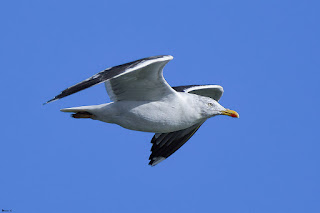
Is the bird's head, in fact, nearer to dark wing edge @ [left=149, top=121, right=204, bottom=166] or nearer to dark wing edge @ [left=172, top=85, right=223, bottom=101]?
dark wing edge @ [left=172, top=85, right=223, bottom=101]

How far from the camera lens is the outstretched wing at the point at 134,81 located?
8.88m

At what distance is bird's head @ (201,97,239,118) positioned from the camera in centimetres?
1044

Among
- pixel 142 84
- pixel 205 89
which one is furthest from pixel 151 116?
pixel 205 89

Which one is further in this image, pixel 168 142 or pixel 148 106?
pixel 168 142

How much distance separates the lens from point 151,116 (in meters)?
10.1

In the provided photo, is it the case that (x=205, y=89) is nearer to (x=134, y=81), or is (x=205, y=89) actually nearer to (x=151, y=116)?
(x=151, y=116)

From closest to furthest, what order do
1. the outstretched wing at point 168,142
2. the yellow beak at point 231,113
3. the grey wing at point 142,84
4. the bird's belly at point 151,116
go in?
the grey wing at point 142,84
the bird's belly at point 151,116
the yellow beak at point 231,113
the outstretched wing at point 168,142

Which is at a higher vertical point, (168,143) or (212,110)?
(212,110)

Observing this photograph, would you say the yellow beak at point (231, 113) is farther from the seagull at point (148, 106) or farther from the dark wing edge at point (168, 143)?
the dark wing edge at point (168, 143)

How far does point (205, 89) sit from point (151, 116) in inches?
83.7

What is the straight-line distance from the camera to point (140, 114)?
33.0 feet

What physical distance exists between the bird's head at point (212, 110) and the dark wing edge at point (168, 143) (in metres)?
1.58

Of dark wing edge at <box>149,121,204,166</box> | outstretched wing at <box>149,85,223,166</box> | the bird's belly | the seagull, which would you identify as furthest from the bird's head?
dark wing edge at <box>149,121,204,166</box>

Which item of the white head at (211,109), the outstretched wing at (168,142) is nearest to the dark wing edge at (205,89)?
the outstretched wing at (168,142)
